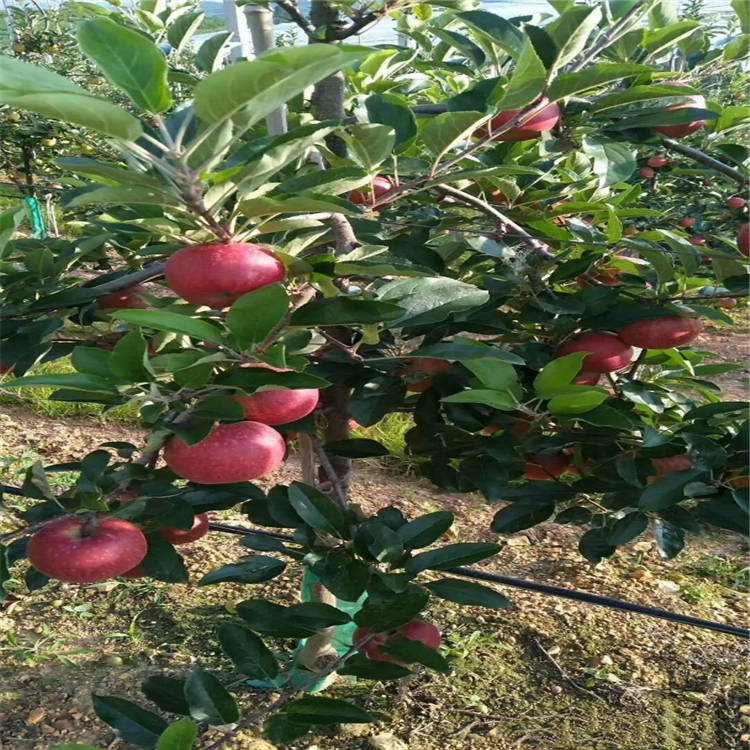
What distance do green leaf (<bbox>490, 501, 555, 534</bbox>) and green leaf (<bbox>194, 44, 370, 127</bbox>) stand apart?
64 centimetres

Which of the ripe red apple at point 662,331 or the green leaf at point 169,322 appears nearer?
the green leaf at point 169,322

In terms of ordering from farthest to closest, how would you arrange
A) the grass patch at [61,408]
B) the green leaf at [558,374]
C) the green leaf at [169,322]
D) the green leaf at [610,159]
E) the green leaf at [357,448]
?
1. the grass patch at [61,408]
2. the green leaf at [357,448]
3. the green leaf at [610,159]
4. the green leaf at [558,374]
5. the green leaf at [169,322]

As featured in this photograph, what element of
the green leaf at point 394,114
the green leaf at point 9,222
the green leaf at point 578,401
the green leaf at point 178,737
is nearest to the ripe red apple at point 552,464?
the green leaf at point 578,401

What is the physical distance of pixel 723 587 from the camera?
1.85 m

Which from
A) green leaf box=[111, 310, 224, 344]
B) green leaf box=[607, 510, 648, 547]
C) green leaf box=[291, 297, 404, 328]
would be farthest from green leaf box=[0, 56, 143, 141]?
green leaf box=[607, 510, 648, 547]

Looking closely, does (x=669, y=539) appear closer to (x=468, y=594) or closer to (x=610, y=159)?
(x=468, y=594)

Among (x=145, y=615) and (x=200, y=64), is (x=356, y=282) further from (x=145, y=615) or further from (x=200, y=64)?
(x=145, y=615)

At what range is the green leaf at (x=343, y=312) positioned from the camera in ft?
2.13

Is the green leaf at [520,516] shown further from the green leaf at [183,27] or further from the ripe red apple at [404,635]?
the green leaf at [183,27]

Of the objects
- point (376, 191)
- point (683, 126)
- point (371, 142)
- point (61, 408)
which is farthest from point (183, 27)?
point (61, 408)

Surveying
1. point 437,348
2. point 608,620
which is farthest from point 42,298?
point 608,620

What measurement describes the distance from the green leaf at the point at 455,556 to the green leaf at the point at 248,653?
16 centimetres

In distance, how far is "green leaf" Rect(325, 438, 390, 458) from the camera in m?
0.99

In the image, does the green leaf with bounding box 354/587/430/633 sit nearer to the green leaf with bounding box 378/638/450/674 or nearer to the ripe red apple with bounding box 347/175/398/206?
the green leaf with bounding box 378/638/450/674
